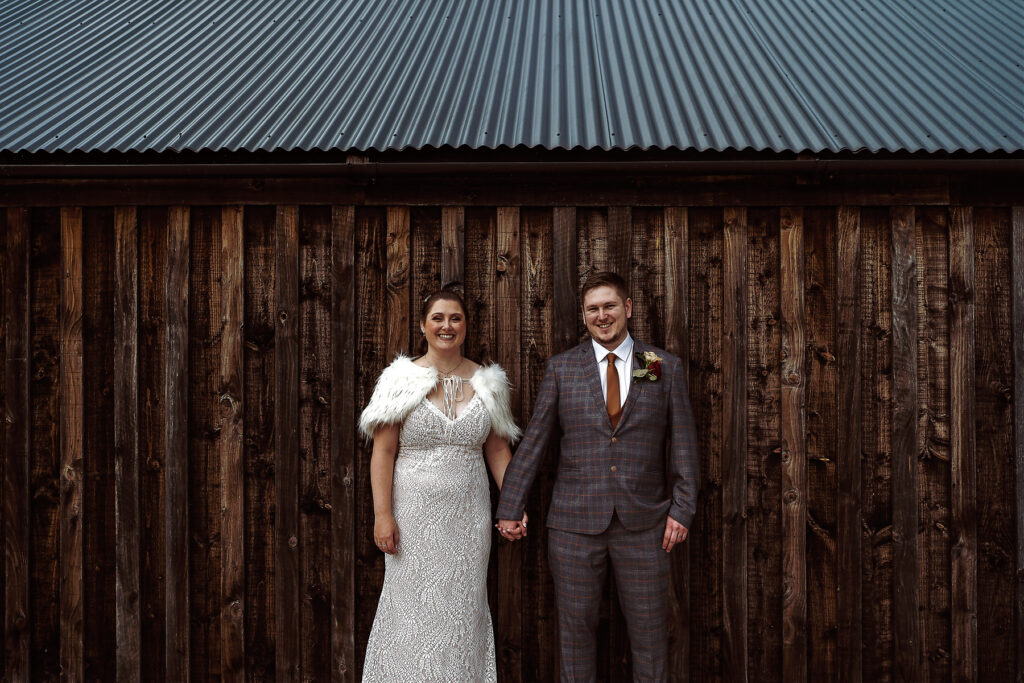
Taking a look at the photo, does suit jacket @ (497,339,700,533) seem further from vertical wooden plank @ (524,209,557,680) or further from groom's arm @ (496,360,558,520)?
vertical wooden plank @ (524,209,557,680)

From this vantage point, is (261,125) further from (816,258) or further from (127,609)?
(816,258)

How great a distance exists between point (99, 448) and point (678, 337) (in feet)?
11.1

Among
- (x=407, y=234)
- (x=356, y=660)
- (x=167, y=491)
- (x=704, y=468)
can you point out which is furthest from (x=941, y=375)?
(x=167, y=491)

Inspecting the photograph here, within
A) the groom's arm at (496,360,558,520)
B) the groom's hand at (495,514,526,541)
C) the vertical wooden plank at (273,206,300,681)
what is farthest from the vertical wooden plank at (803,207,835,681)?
the vertical wooden plank at (273,206,300,681)

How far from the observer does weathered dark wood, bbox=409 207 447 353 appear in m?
2.97

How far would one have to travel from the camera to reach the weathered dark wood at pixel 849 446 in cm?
285

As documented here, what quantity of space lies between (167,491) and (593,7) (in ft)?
15.2

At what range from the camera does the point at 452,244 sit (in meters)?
2.92

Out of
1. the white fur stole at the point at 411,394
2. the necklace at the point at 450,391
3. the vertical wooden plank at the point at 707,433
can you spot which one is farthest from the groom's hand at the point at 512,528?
the vertical wooden plank at the point at 707,433

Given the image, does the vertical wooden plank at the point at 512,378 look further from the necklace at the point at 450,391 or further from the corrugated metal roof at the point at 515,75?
the corrugated metal roof at the point at 515,75

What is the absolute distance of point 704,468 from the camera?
2906mm

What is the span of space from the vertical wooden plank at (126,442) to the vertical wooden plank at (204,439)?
0.31 meters

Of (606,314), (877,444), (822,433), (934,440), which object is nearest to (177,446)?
(606,314)

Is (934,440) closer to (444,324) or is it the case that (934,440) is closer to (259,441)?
(444,324)
